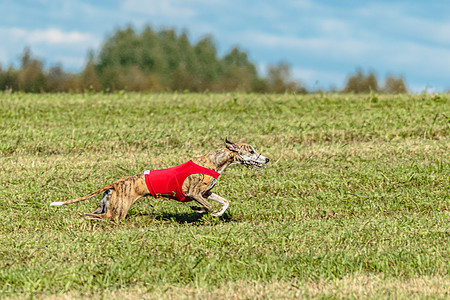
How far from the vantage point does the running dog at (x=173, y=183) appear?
28.3 feet

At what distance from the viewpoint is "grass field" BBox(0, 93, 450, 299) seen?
6750 mm

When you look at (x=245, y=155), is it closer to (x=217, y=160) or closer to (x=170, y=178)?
(x=217, y=160)

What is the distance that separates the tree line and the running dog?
1577 centimetres

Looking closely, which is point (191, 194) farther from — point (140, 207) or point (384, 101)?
point (384, 101)

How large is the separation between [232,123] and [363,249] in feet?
36.9

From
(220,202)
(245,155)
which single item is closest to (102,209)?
(220,202)

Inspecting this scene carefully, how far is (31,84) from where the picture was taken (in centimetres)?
2917

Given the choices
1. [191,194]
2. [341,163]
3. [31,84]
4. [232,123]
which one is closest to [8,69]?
[31,84]

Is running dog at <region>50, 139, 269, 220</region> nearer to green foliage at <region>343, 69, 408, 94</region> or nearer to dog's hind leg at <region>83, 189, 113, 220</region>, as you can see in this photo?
dog's hind leg at <region>83, 189, 113, 220</region>

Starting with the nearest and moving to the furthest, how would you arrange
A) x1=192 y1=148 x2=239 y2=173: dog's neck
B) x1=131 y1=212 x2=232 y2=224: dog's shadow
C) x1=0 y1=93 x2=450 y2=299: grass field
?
x1=0 y1=93 x2=450 y2=299: grass field
x1=192 y1=148 x2=239 y2=173: dog's neck
x1=131 y1=212 x2=232 y2=224: dog's shadow

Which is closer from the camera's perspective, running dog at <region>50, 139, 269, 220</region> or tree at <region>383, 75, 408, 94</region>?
running dog at <region>50, 139, 269, 220</region>

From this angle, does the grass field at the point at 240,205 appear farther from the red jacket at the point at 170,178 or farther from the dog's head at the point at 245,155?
the dog's head at the point at 245,155

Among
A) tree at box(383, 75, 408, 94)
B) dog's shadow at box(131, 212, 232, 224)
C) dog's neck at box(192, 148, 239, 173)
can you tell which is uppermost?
tree at box(383, 75, 408, 94)

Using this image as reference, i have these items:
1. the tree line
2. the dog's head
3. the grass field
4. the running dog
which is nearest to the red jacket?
the running dog
